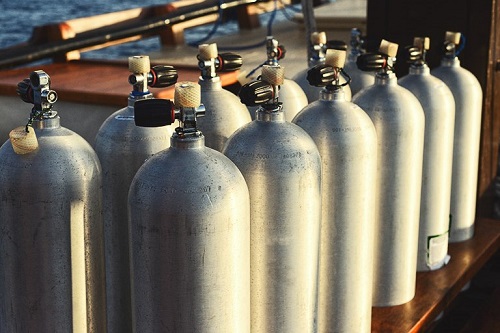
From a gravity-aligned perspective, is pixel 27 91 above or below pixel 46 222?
above

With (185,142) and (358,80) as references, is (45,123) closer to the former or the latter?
(185,142)

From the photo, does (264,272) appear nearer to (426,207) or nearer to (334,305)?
(334,305)

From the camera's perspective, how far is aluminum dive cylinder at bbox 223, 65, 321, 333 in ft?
3.87

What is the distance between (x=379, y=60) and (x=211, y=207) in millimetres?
634

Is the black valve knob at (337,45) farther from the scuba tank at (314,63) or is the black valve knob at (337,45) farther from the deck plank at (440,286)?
the deck plank at (440,286)

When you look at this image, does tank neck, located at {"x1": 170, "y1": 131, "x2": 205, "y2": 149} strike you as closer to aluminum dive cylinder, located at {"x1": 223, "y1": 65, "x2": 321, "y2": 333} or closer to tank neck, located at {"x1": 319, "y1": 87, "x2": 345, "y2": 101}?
aluminum dive cylinder, located at {"x1": 223, "y1": 65, "x2": 321, "y2": 333}

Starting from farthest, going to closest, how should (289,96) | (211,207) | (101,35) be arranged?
1. (101,35)
2. (289,96)
3. (211,207)

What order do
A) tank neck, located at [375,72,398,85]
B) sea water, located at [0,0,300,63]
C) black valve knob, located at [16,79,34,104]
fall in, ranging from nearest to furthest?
1. black valve knob, located at [16,79,34,104]
2. tank neck, located at [375,72,398,85]
3. sea water, located at [0,0,300,63]

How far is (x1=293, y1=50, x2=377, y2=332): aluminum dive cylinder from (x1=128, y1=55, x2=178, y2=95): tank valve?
0.68 feet

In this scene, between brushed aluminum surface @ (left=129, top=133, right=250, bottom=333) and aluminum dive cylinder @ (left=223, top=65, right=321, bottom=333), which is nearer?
brushed aluminum surface @ (left=129, top=133, right=250, bottom=333)

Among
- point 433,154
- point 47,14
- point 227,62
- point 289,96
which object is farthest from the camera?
point 47,14

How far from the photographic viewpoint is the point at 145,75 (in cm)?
128

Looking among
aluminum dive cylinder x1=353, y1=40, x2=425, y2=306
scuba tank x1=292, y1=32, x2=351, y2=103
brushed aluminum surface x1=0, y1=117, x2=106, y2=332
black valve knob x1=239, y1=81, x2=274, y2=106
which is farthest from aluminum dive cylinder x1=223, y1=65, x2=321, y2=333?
scuba tank x1=292, y1=32, x2=351, y2=103

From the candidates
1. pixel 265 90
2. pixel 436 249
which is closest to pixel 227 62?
pixel 265 90
